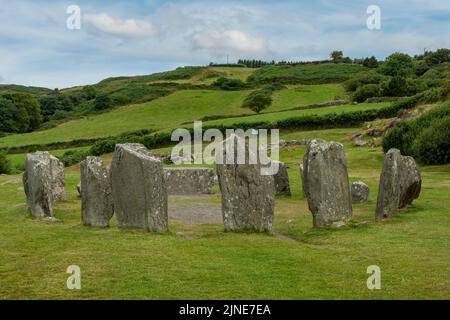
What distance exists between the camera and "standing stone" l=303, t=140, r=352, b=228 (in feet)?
65.3

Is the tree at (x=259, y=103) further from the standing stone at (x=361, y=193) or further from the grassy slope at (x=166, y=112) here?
the standing stone at (x=361, y=193)

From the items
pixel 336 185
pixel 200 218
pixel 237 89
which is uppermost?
pixel 237 89

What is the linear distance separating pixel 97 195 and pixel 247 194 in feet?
16.0

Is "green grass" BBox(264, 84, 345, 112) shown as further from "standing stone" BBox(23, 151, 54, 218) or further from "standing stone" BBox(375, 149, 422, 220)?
"standing stone" BBox(23, 151, 54, 218)

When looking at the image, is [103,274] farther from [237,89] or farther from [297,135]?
[237,89]

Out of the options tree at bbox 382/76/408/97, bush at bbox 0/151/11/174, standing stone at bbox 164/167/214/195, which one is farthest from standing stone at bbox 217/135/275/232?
tree at bbox 382/76/408/97

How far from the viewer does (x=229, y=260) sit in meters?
14.9

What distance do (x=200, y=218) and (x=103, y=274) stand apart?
34.0 feet

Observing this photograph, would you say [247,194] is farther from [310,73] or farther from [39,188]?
[310,73]

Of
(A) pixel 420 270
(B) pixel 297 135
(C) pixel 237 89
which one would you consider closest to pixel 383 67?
(C) pixel 237 89

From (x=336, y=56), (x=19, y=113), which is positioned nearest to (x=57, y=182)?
(x=19, y=113)

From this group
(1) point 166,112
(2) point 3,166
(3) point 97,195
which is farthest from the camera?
(1) point 166,112

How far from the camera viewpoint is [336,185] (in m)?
20.0

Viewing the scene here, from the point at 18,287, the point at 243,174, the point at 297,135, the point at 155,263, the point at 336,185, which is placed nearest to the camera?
Result: the point at 18,287
